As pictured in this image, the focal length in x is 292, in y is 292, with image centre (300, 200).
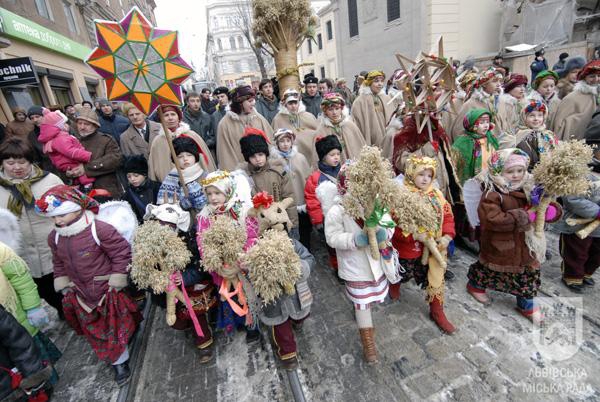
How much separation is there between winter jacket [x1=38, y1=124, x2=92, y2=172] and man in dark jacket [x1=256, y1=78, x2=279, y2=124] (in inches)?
156

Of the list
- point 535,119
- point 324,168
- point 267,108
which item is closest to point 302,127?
point 267,108

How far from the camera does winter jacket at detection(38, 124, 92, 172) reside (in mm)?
3500

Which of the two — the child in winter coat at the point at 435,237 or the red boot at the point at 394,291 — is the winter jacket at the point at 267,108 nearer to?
the child in winter coat at the point at 435,237

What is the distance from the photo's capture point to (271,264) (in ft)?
6.48

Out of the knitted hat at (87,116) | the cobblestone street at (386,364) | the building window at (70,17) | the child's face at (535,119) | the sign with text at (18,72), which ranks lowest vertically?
the cobblestone street at (386,364)

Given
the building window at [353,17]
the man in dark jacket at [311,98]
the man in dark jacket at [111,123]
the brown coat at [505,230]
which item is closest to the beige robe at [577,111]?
the brown coat at [505,230]

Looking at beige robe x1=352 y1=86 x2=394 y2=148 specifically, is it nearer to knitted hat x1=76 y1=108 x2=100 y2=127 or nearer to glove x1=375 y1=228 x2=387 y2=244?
glove x1=375 y1=228 x2=387 y2=244

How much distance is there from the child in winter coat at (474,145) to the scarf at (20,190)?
4.98 m

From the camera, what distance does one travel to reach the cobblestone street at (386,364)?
2379mm

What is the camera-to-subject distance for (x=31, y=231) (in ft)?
10.6

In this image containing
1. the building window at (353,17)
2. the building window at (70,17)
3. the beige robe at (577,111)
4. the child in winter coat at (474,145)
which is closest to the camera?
the child in winter coat at (474,145)

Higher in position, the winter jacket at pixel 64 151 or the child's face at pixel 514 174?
the winter jacket at pixel 64 151

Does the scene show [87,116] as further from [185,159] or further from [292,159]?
[292,159]

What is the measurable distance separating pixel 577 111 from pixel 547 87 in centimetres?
102
